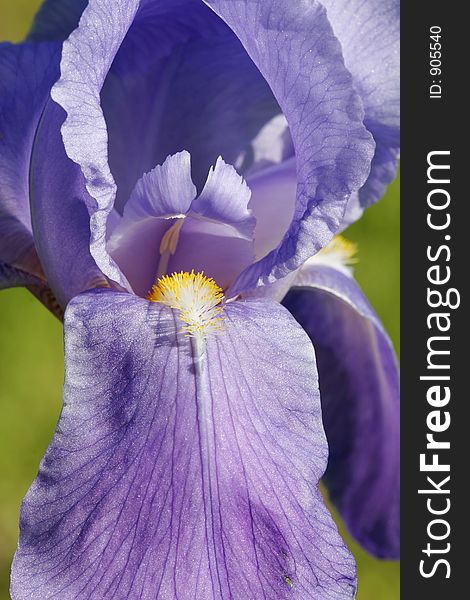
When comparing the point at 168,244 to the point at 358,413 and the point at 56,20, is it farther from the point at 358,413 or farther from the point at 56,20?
the point at 358,413

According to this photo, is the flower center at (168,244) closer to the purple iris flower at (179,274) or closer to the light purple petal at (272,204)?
the purple iris flower at (179,274)

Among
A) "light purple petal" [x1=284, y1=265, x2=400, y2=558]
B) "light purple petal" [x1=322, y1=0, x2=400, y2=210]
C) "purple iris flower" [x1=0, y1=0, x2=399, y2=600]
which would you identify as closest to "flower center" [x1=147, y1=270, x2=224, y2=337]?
"purple iris flower" [x1=0, y1=0, x2=399, y2=600]

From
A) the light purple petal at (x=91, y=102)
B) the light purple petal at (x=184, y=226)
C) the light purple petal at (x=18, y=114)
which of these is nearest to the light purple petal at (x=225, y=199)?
the light purple petal at (x=184, y=226)

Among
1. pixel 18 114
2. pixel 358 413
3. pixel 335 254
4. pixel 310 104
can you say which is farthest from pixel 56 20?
pixel 358 413

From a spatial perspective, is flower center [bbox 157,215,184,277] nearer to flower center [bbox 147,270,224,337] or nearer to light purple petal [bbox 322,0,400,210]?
flower center [bbox 147,270,224,337]

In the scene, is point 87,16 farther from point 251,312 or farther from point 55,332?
point 55,332

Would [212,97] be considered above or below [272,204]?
above

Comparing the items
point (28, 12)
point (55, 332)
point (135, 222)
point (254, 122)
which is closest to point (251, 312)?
point (135, 222)
